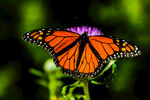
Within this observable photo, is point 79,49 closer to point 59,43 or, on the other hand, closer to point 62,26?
point 59,43

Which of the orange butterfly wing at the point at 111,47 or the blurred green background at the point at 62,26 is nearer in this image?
the orange butterfly wing at the point at 111,47

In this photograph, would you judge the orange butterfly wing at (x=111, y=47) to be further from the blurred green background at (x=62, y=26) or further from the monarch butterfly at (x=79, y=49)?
the blurred green background at (x=62, y=26)

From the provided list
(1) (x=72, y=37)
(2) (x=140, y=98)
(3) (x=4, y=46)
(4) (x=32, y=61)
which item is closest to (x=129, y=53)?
(1) (x=72, y=37)

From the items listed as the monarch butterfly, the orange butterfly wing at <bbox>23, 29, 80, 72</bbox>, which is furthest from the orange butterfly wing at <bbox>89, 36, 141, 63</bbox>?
the orange butterfly wing at <bbox>23, 29, 80, 72</bbox>

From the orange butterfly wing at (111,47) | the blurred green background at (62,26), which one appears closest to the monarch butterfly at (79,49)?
the orange butterfly wing at (111,47)

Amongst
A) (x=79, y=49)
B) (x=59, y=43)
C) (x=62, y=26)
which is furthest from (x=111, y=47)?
(x=62, y=26)
